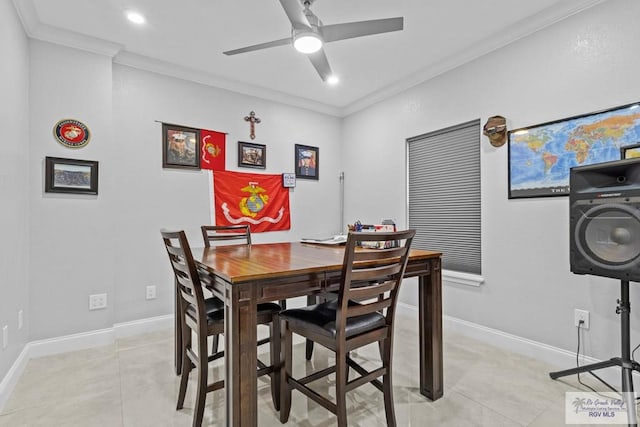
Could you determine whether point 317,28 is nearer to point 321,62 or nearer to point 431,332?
point 321,62

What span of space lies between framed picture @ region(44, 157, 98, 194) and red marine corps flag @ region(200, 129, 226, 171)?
101 centimetres

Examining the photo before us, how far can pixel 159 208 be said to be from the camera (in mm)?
3287

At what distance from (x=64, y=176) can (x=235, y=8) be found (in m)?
1.96

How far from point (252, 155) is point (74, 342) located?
8.11 ft

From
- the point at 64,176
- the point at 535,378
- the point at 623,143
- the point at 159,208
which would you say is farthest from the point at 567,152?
the point at 64,176

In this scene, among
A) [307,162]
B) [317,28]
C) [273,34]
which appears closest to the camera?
[317,28]

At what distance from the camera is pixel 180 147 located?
11.1 ft

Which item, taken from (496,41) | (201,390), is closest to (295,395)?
(201,390)

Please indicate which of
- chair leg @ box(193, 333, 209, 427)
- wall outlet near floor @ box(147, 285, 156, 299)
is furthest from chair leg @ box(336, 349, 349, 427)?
wall outlet near floor @ box(147, 285, 156, 299)

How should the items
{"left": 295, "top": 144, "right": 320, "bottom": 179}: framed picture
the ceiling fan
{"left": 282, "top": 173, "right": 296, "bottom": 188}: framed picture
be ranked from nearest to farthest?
the ceiling fan, {"left": 282, "top": 173, "right": 296, "bottom": 188}: framed picture, {"left": 295, "top": 144, "right": 320, "bottom": 179}: framed picture

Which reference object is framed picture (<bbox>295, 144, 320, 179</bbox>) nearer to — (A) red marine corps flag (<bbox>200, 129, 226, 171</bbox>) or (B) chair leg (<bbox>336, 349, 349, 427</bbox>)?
(A) red marine corps flag (<bbox>200, 129, 226, 171</bbox>)

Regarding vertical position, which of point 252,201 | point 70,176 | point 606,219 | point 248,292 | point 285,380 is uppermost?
point 70,176

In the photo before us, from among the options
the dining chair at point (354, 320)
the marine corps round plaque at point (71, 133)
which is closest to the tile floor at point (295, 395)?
the dining chair at point (354, 320)

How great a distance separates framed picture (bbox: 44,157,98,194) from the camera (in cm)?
265
